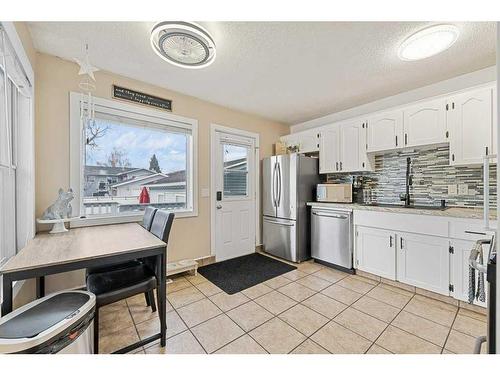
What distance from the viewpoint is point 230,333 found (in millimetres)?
1644

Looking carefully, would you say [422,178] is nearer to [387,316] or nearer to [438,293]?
[438,293]

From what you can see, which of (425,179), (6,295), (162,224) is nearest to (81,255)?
(6,295)

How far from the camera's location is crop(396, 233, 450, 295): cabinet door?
81.1 inches

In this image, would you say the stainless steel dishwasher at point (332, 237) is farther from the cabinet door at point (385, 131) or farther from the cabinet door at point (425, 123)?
the cabinet door at point (425, 123)

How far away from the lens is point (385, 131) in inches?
106

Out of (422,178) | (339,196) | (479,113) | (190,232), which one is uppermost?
(479,113)

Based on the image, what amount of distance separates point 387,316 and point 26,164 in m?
3.41

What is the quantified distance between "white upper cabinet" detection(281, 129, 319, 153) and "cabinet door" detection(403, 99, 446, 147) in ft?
3.96

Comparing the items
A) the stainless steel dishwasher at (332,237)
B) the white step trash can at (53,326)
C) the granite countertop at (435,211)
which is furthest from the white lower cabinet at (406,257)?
the white step trash can at (53,326)

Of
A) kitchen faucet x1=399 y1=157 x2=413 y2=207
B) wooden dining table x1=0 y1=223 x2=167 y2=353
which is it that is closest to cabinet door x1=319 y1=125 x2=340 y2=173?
kitchen faucet x1=399 y1=157 x2=413 y2=207

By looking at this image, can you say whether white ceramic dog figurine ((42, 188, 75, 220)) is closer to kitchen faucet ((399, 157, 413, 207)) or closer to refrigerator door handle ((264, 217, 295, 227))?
refrigerator door handle ((264, 217, 295, 227))

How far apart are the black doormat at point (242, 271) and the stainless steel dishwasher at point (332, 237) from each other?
51 centimetres

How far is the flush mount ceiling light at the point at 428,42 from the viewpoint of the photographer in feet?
5.21
